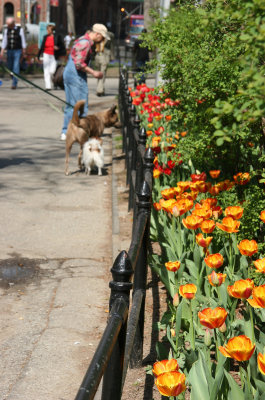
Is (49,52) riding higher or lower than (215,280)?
lower

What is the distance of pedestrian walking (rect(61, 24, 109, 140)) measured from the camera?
11.7 m

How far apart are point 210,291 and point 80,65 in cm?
796

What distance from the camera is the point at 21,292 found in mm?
5793

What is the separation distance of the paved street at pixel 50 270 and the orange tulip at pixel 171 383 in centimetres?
156

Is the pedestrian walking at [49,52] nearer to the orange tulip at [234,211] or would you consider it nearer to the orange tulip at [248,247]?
the orange tulip at [234,211]

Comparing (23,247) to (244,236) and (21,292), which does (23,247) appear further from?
(244,236)

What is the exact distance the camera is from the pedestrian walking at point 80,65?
1173 cm

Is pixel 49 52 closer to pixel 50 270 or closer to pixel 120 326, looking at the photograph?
pixel 50 270

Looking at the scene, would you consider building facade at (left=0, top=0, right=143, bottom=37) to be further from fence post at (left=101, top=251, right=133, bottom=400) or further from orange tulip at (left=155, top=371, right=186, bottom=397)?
orange tulip at (left=155, top=371, right=186, bottom=397)

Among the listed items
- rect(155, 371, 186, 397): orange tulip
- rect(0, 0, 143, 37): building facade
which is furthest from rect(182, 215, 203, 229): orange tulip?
rect(0, 0, 143, 37): building facade

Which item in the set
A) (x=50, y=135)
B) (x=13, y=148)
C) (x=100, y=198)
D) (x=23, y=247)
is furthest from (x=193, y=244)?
(x=50, y=135)

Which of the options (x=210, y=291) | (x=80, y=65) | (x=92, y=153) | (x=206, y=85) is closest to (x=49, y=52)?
(x=80, y=65)

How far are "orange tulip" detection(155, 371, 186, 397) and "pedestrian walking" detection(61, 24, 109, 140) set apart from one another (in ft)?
30.6

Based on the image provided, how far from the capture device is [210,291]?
4.52 meters
